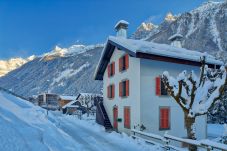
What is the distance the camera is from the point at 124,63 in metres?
25.0

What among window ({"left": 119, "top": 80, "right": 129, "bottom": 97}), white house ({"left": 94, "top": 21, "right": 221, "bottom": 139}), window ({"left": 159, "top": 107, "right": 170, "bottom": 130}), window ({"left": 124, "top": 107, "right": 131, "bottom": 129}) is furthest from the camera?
window ({"left": 119, "top": 80, "right": 129, "bottom": 97})

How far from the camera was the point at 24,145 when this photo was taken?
12.7 m

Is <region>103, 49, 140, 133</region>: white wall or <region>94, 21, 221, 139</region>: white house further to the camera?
<region>103, 49, 140, 133</region>: white wall

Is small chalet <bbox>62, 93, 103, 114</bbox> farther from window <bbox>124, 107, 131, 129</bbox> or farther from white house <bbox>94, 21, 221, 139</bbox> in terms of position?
white house <bbox>94, 21, 221, 139</bbox>

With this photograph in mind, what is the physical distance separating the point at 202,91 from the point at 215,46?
136472 mm

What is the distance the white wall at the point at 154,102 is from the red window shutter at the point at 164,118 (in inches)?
14.5

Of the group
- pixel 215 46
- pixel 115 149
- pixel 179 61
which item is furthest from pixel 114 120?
pixel 215 46

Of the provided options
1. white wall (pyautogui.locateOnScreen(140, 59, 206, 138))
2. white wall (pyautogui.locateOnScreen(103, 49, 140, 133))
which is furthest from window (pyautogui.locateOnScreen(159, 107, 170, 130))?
white wall (pyautogui.locateOnScreen(103, 49, 140, 133))

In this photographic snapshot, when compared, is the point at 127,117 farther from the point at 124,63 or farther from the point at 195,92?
the point at 195,92

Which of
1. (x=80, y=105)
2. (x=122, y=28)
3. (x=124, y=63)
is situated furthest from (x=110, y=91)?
(x=80, y=105)

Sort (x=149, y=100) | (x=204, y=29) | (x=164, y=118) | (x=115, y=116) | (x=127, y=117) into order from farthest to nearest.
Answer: (x=204, y=29)
(x=115, y=116)
(x=127, y=117)
(x=164, y=118)
(x=149, y=100)

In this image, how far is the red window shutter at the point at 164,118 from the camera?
71.6 feet

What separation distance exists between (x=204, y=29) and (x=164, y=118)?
150227 mm

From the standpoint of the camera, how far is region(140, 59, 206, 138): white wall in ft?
69.9
